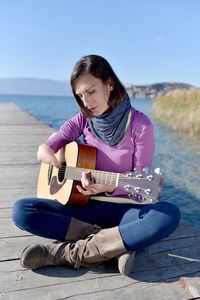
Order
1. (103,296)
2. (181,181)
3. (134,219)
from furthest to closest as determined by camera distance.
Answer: (181,181) < (134,219) < (103,296)

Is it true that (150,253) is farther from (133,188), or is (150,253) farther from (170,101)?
(170,101)

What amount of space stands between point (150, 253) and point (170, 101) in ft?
36.3

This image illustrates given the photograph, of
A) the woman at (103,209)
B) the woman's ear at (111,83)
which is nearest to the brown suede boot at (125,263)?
the woman at (103,209)

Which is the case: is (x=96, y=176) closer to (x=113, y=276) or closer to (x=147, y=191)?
(x=147, y=191)

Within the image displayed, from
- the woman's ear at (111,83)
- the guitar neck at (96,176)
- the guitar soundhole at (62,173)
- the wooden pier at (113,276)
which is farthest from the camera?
the guitar soundhole at (62,173)

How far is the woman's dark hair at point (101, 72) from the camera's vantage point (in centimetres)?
182

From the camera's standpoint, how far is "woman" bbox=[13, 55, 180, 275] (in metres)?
1.71

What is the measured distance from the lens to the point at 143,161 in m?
1.86

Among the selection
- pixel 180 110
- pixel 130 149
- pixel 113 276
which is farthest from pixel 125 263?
pixel 180 110

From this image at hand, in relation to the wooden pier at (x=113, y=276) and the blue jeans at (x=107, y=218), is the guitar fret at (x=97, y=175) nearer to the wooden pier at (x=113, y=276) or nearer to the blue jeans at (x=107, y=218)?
the blue jeans at (x=107, y=218)

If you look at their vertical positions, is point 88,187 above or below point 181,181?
above

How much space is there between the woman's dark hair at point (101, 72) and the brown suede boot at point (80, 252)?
2.77 ft

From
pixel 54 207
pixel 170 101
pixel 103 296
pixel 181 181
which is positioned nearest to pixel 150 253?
pixel 103 296

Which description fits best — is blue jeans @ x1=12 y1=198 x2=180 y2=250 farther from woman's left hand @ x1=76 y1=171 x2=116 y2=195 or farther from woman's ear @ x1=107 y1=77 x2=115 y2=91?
woman's ear @ x1=107 y1=77 x2=115 y2=91
